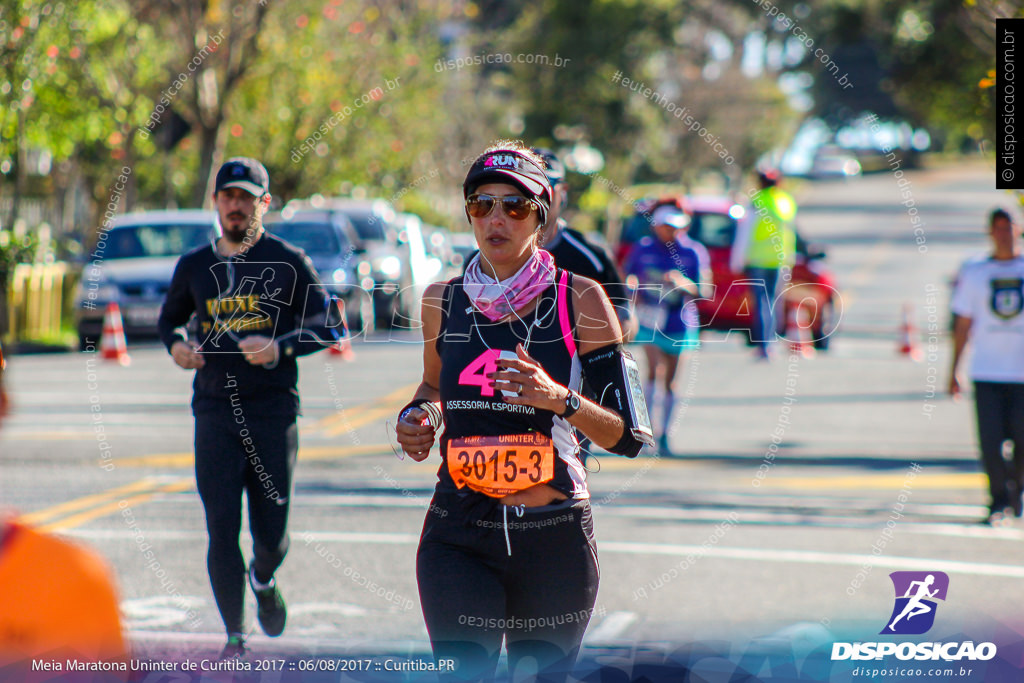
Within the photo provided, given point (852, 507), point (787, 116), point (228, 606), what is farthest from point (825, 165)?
point (228, 606)

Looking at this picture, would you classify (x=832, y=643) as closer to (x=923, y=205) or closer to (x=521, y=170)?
(x=521, y=170)

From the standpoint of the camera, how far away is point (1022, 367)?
940cm

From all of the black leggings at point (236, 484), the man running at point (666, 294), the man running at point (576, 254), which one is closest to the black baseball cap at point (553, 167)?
the man running at point (576, 254)

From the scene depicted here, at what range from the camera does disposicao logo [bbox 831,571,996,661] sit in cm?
429

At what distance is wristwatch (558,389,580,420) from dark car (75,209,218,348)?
16.5 metres

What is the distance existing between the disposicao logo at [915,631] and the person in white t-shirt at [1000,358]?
3856mm

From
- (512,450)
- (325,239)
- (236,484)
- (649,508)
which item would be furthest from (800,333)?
(512,450)

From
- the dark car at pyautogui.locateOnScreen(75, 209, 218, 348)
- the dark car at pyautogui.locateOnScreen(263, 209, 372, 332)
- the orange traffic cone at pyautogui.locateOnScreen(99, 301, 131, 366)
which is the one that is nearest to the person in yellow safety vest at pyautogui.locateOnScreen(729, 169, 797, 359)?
the dark car at pyautogui.locateOnScreen(263, 209, 372, 332)

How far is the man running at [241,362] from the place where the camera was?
580 centimetres

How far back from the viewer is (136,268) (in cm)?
2017

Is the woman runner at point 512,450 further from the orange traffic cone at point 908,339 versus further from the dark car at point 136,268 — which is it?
the orange traffic cone at point 908,339

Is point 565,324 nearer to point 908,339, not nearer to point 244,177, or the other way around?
point 244,177

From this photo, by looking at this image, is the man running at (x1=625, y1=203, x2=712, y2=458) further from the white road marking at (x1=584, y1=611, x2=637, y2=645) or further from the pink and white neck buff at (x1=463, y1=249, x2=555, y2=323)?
the pink and white neck buff at (x1=463, y1=249, x2=555, y2=323)

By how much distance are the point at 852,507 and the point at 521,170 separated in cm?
675
